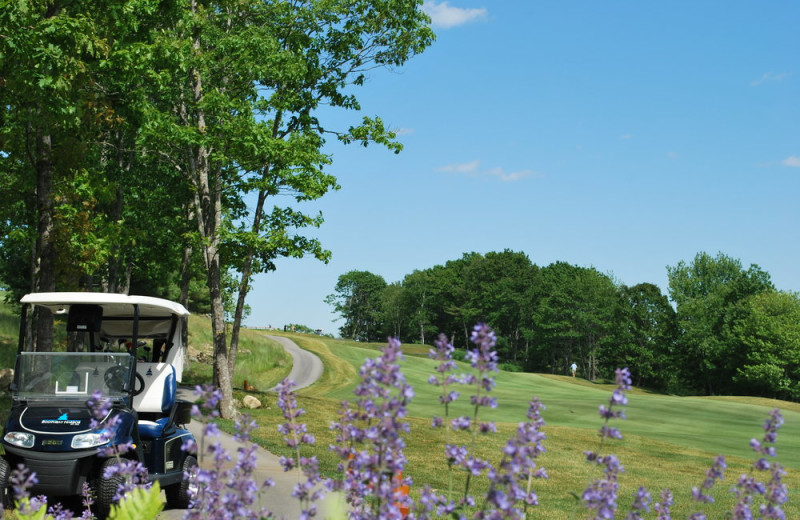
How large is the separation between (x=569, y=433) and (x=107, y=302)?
2240 cm

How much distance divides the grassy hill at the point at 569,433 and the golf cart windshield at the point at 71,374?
529cm

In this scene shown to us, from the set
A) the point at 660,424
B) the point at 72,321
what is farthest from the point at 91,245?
the point at 660,424

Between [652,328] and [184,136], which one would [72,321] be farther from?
[652,328]

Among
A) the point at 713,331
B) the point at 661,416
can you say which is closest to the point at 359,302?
the point at 713,331

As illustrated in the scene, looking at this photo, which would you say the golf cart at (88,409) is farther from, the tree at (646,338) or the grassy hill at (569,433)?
the tree at (646,338)

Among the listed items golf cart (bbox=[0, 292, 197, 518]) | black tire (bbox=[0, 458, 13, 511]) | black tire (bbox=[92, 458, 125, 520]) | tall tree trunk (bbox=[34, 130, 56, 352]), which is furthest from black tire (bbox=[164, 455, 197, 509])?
tall tree trunk (bbox=[34, 130, 56, 352])

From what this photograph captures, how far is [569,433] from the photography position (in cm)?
2869

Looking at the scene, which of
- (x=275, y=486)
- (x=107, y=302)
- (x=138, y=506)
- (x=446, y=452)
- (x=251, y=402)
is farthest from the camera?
(x=251, y=402)

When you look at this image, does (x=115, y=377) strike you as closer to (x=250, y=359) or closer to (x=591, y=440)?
(x=591, y=440)

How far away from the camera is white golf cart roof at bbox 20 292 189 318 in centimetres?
920

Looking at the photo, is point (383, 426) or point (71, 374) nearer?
point (383, 426)

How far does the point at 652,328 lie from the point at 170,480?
258 ft

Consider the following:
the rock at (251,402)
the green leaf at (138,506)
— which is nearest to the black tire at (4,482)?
the green leaf at (138,506)

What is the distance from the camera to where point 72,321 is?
970 centimetres
